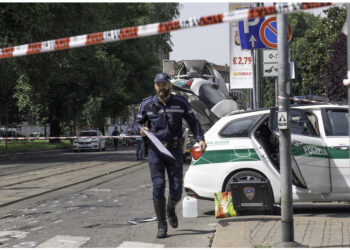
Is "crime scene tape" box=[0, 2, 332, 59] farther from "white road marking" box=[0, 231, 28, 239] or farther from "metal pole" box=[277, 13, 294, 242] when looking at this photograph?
"white road marking" box=[0, 231, 28, 239]

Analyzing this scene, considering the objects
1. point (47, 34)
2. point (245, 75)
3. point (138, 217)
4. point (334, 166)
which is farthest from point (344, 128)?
point (47, 34)

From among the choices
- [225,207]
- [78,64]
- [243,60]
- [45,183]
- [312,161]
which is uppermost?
[78,64]

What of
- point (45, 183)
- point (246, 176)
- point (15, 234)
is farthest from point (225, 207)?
point (45, 183)

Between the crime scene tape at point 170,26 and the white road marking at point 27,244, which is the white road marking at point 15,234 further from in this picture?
the crime scene tape at point 170,26

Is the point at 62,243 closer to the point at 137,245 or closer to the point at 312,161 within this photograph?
the point at 137,245

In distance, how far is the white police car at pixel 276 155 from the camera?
848 centimetres

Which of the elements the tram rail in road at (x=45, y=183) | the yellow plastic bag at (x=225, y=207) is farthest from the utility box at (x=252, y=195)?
the tram rail in road at (x=45, y=183)

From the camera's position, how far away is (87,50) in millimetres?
34000

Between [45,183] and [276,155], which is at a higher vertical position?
[276,155]

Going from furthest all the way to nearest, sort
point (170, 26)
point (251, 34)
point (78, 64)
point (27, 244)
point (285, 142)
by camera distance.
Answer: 1. point (78, 64)
2. point (251, 34)
3. point (27, 244)
4. point (285, 142)
5. point (170, 26)

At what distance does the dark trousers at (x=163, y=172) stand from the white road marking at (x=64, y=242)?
3.22 feet

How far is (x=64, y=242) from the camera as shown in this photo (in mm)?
6836

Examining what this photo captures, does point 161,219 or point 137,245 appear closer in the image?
point 137,245

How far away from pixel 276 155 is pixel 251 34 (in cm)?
560
